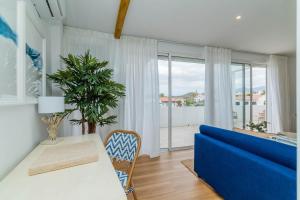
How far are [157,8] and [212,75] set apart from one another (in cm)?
216

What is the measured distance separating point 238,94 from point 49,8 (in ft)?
14.8

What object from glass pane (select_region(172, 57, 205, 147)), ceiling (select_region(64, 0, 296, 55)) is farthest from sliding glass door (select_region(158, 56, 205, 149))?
ceiling (select_region(64, 0, 296, 55))

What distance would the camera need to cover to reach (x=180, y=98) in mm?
3713

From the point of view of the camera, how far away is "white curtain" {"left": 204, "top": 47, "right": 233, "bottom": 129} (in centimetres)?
364

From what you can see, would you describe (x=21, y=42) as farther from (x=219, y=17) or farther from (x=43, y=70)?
(x=219, y=17)

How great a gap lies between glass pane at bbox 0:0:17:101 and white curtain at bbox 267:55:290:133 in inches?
218

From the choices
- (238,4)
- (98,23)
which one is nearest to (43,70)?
(98,23)

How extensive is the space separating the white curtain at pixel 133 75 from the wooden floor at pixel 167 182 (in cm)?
47

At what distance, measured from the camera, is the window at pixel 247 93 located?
425 cm

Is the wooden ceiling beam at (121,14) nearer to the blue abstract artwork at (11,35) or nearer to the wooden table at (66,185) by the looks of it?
the blue abstract artwork at (11,35)

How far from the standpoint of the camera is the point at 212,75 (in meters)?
3.70

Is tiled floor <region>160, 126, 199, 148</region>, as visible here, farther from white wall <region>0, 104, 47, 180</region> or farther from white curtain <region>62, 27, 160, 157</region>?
white wall <region>0, 104, 47, 180</region>

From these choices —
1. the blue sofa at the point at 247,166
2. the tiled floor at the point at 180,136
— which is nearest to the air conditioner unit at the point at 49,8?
the blue sofa at the point at 247,166

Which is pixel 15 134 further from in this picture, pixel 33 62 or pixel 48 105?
pixel 33 62
